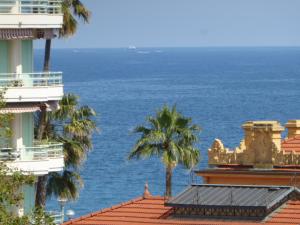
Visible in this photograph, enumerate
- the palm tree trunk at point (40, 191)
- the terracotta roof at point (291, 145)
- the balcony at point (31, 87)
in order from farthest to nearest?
1. the terracotta roof at point (291, 145)
2. the palm tree trunk at point (40, 191)
3. the balcony at point (31, 87)

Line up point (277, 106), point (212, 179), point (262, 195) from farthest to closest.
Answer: point (277, 106)
point (212, 179)
point (262, 195)

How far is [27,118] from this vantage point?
41125 millimetres

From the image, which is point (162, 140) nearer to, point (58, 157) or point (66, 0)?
point (66, 0)

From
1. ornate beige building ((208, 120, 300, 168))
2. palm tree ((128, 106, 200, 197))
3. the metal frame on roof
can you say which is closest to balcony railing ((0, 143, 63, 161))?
the metal frame on roof

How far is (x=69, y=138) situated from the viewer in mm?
49656

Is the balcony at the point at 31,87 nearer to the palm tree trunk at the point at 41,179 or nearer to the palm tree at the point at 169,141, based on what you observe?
the palm tree trunk at the point at 41,179

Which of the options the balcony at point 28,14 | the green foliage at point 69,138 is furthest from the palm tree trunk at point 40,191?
the balcony at point 28,14

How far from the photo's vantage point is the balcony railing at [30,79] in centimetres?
3975

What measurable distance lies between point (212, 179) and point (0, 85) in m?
9.61

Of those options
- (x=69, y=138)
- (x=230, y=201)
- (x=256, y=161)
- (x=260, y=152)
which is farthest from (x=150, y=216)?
(x=69, y=138)

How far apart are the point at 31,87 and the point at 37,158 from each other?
1.77 meters

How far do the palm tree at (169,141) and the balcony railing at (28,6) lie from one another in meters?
12.0

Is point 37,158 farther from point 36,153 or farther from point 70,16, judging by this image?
point 70,16

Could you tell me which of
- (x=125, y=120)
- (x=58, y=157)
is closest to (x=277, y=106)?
(x=125, y=120)
